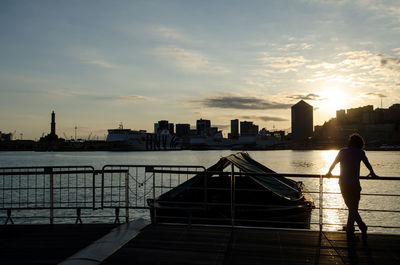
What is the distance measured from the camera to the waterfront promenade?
18.9 ft

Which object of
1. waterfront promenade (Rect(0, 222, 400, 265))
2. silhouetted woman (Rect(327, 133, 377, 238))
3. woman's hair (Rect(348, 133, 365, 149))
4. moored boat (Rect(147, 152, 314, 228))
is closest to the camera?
waterfront promenade (Rect(0, 222, 400, 265))

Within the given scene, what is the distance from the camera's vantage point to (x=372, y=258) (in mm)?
5887

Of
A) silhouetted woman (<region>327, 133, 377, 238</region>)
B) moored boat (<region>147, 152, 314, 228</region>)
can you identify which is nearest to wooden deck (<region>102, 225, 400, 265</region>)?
silhouetted woman (<region>327, 133, 377, 238</region>)

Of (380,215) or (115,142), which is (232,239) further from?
(115,142)

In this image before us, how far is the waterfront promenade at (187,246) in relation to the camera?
5.77m

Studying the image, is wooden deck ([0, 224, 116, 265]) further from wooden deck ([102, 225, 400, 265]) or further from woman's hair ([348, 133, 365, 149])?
woman's hair ([348, 133, 365, 149])

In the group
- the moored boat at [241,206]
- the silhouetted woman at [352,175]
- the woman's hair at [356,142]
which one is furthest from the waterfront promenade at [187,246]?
the moored boat at [241,206]

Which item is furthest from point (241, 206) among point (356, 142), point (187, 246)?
point (187, 246)

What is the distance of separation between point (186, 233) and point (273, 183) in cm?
782

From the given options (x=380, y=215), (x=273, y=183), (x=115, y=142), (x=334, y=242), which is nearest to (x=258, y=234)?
(x=334, y=242)

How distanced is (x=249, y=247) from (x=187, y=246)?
1092 millimetres

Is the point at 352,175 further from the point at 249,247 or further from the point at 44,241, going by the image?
the point at 44,241

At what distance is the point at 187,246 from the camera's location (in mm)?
6512

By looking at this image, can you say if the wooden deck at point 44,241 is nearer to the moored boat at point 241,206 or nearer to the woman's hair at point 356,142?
the moored boat at point 241,206
